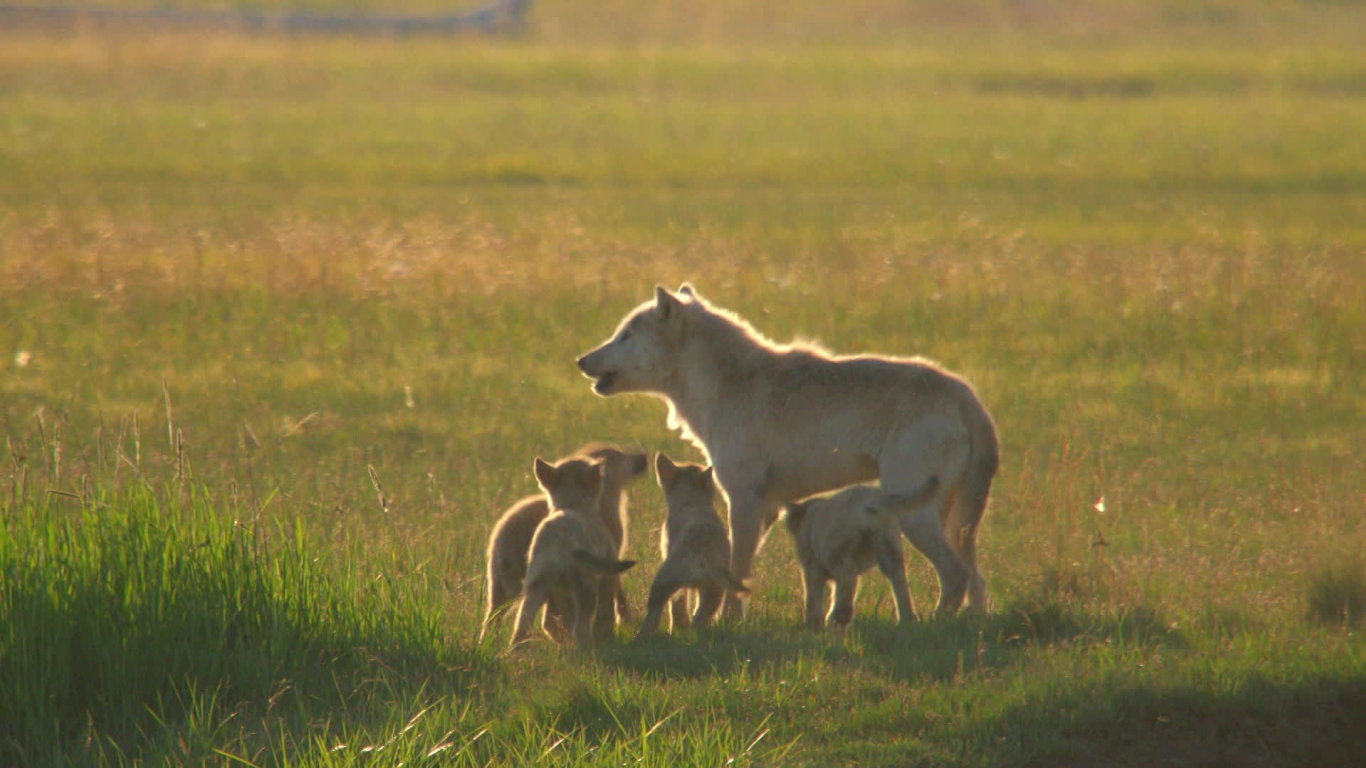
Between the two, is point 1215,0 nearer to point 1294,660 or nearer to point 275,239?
point 275,239

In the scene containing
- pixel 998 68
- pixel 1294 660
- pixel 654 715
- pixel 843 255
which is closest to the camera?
pixel 654 715

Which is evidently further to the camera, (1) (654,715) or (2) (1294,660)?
(2) (1294,660)

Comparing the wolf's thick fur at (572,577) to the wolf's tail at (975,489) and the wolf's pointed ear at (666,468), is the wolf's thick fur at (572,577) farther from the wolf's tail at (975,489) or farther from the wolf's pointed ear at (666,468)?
the wolf's tail at (975,489)

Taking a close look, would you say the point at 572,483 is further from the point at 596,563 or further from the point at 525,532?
the point at 596,563

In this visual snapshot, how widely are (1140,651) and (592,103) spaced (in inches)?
1567

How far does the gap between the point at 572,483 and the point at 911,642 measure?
6.17 ft

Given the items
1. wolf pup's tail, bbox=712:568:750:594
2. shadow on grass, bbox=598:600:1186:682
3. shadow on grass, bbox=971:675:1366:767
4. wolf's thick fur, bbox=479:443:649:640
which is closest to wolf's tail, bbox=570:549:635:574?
shadow on grass, bbox=598:600:1186:682

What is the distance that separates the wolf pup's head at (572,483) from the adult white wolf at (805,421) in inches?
32.9

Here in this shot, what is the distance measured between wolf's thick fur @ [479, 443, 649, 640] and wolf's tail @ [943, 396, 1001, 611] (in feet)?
5.46

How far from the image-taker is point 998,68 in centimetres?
5488

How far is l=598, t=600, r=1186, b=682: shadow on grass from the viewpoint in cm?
796

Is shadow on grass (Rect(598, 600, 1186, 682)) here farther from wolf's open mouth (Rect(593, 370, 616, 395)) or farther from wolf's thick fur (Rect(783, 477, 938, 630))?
wolf's open mouth (Rect(593, 370, 616, 395))

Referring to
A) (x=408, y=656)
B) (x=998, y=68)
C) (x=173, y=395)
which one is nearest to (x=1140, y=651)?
(x=408, y=656)

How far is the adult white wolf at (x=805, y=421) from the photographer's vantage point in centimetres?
900
